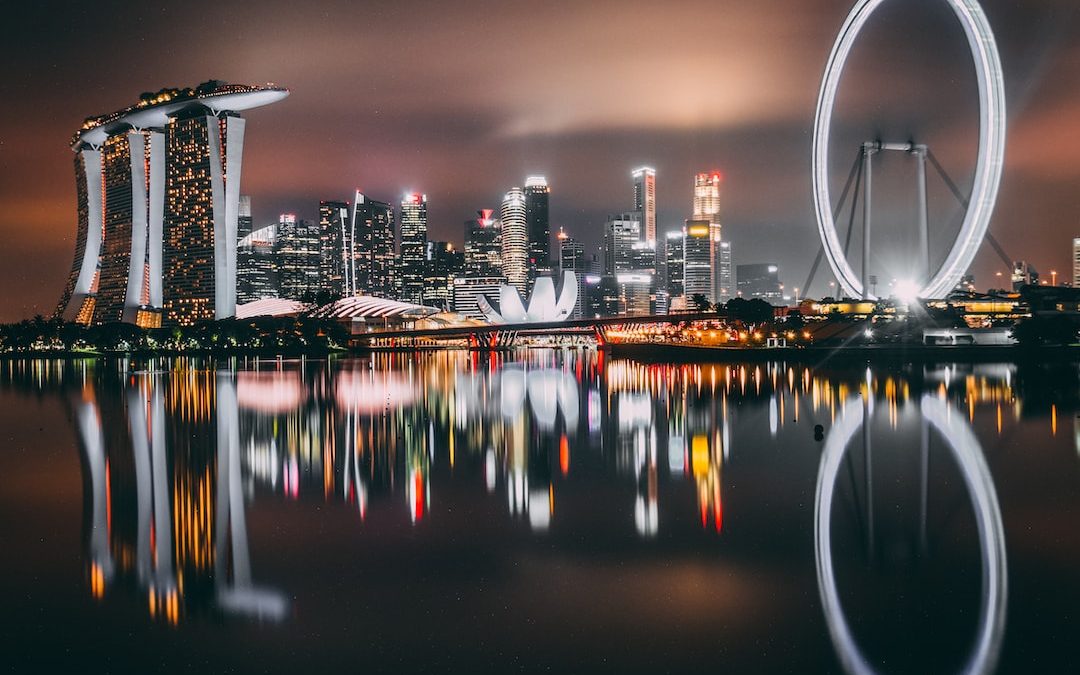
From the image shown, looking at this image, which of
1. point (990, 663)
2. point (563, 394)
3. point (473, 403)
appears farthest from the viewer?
A: point (563, 394)

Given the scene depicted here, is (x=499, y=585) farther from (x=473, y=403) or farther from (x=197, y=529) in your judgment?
(x=473, y=403)

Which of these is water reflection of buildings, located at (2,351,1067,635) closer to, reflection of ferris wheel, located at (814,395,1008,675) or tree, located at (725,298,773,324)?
reflection of ferris wheel, located at (814,395,1008,675)

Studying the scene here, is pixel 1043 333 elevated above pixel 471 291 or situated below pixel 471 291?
below

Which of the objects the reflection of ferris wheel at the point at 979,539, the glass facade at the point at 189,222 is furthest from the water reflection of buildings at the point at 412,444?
the glass facade at the point at 189,222

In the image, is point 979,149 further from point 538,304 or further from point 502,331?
point 538,304

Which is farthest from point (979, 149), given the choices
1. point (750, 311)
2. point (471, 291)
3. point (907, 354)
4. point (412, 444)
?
point (471, 291)

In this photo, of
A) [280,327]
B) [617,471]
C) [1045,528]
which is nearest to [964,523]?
[1045,528]

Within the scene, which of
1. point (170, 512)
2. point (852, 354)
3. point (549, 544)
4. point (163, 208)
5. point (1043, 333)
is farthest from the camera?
Answer: point (163, 208)
